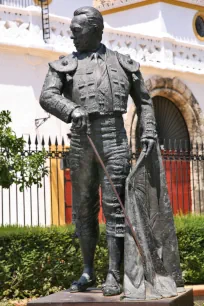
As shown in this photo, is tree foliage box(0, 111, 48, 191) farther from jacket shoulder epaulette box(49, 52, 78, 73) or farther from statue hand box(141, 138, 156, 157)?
statue hand box(141, 138, 156, 157)

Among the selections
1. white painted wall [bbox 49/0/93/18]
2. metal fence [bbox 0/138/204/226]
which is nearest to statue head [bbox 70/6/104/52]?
metal fence [bbox 0/138/204/226]

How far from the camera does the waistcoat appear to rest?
6.66 m

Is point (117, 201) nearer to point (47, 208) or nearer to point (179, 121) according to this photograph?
point (47, 208)

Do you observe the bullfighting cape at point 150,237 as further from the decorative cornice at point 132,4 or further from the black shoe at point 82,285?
the decorative cornice at point 132,4

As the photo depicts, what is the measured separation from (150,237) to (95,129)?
99 cm

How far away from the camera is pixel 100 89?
668 cm

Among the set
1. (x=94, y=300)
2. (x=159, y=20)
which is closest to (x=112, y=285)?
(x=94, y=300)

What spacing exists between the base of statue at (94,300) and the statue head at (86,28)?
2.04 metres

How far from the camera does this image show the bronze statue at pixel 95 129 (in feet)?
21.8

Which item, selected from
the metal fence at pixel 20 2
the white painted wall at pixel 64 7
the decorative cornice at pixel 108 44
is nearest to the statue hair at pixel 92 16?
the decorative cornice at pixel 108 44

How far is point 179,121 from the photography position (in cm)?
1947

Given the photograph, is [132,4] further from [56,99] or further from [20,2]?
[56,99]

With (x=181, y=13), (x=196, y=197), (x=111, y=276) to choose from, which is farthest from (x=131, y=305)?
(x=181, y=13)

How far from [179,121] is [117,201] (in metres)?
A: 13.0
